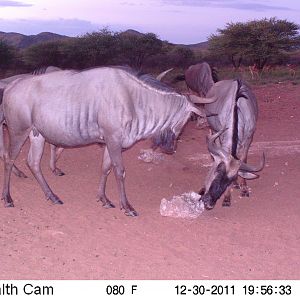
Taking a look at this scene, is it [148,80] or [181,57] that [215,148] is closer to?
[148,80]

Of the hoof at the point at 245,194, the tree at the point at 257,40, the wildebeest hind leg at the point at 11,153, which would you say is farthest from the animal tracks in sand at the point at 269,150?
the tree at the point at 257,40

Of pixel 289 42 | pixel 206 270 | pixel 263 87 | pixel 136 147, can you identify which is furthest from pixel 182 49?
pixel 206 270

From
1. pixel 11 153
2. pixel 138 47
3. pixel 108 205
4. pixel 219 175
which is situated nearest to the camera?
pixel 219 175

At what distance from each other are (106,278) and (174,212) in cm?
195

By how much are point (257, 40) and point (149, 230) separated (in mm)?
27506

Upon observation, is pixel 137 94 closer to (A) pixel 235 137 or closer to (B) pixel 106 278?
(A) pixel 235 137

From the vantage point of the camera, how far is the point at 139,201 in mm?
7551

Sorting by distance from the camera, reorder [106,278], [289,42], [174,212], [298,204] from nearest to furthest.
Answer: [106,278]
[174,212]
[298,204]
[289,42]

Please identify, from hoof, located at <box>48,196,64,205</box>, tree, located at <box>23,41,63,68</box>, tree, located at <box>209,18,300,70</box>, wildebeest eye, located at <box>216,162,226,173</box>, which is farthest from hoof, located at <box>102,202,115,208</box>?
tree, located at <box>209,18,300,70</box>

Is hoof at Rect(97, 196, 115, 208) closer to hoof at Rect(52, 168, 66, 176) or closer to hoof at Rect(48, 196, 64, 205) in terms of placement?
hoof at Rect(48, 196, 64, 205)

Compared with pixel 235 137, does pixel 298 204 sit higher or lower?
lower

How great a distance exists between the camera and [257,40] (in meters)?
32.1

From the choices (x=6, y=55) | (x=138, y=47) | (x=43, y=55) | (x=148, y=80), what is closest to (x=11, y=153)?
(x=148, y=80)

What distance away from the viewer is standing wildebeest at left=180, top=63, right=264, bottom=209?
668 centimetres
